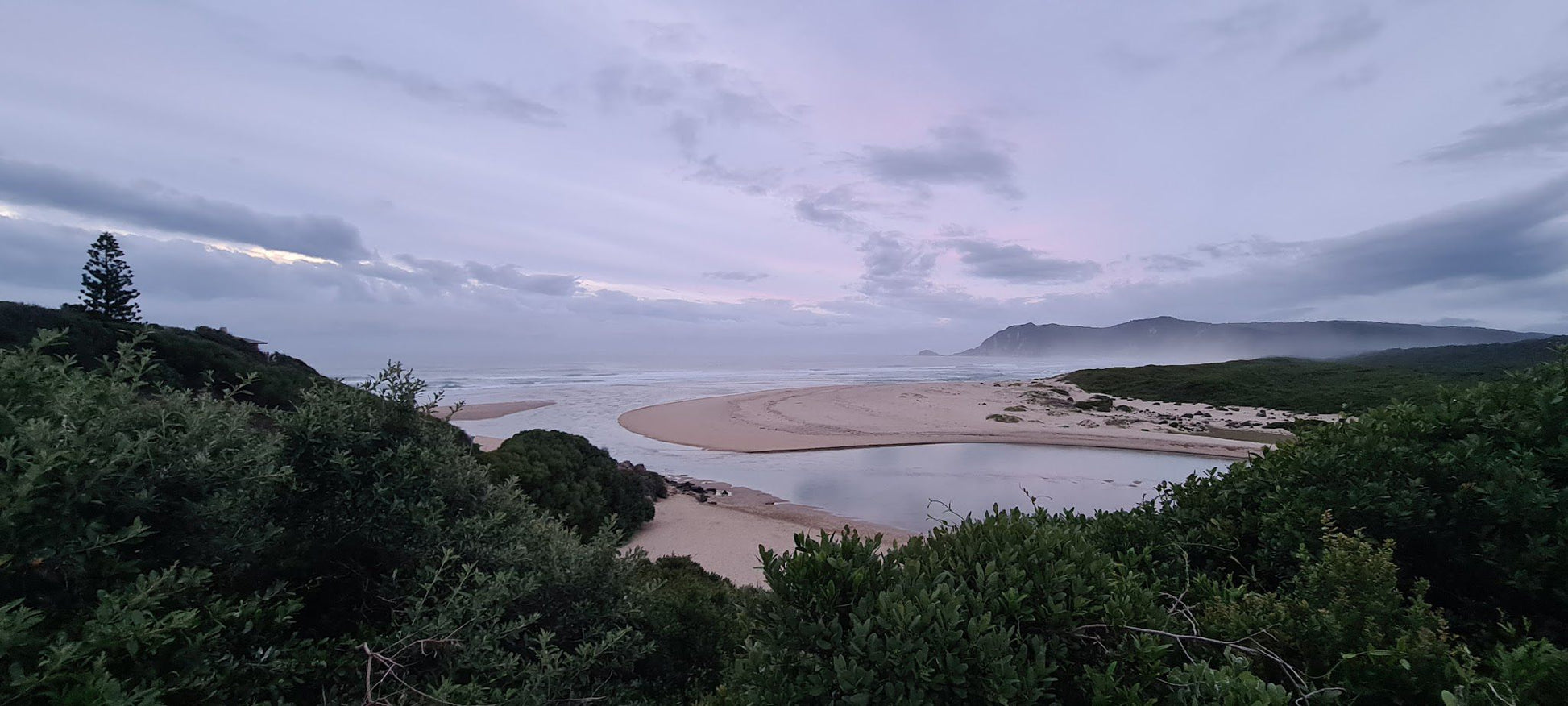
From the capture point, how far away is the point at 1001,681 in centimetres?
191

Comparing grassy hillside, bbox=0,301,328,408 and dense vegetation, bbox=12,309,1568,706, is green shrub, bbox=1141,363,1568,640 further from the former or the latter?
grassy hillside, bbox=0,301,328,408

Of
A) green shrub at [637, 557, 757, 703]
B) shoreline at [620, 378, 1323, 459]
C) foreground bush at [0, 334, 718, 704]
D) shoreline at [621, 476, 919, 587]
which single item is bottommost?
shoreline at [621, 476, 919, 587]

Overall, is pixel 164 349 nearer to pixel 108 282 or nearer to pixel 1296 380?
pixel 108 282

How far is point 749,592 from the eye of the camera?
3.03 m

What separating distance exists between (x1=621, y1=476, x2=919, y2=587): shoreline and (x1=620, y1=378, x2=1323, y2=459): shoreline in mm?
6431

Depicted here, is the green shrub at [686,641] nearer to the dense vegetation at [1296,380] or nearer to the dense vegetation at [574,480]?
the dense vegetation at [574,480]

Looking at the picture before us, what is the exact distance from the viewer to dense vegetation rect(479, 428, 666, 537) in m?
9.93

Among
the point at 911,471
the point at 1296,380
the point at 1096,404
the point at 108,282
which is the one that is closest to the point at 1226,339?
the point at 1296,380

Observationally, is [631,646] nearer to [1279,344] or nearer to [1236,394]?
[1236,394]

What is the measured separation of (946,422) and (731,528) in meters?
17.0

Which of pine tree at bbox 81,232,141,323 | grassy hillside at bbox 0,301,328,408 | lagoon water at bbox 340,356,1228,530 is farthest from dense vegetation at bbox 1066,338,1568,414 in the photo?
pine tree at bbox 81,232,141,323

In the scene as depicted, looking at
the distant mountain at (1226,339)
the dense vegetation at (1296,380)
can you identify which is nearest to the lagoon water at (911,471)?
the dense vegetation at (1296,380)

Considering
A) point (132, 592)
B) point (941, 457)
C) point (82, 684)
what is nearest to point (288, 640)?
point (132, 592)

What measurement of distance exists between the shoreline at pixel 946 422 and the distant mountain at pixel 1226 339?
86.1 meters
